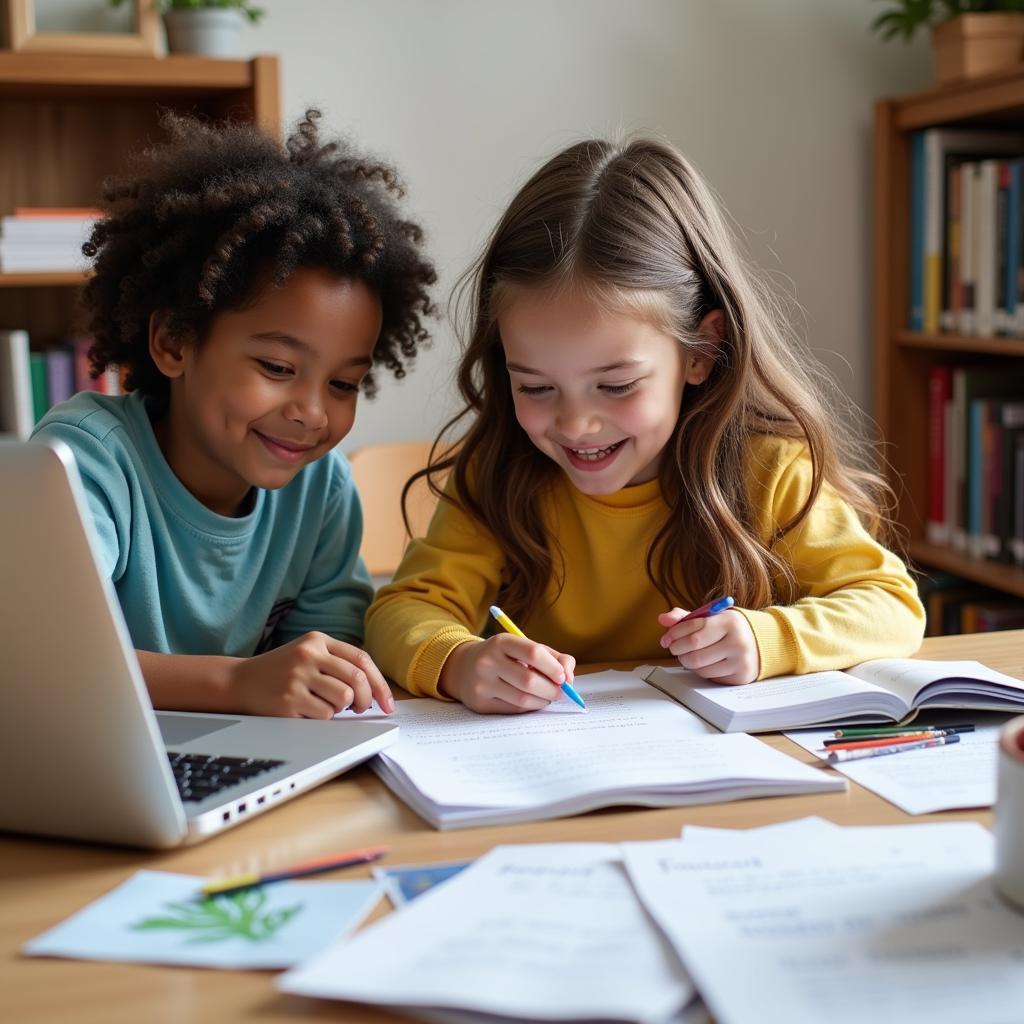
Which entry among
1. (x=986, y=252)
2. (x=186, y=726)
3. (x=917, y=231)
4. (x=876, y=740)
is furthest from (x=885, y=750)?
(x=917, y=231)

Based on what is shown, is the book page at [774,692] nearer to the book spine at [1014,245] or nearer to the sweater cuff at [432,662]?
the sweater cuff at [432,662]

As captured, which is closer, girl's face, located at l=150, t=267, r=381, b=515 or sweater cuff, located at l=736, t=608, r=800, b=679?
sweater cuff, located at l=736, t=608, r=800, b=679

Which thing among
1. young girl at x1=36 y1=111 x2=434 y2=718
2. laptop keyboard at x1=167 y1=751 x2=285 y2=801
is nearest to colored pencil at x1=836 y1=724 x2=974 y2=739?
laptop keyboard at x1=167 y1=751 x2=285 y2=801

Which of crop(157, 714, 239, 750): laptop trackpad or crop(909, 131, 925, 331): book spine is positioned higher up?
crop(909, 131, 925, 331): book spine

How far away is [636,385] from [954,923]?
76cm

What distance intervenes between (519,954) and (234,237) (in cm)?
88

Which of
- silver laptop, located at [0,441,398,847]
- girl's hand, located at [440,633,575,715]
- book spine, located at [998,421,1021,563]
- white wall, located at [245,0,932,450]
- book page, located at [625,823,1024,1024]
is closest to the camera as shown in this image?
book page, located at [625,823,1024,1024]

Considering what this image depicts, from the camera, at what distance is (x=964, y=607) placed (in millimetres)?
2695

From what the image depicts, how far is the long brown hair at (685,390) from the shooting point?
52.3 inches

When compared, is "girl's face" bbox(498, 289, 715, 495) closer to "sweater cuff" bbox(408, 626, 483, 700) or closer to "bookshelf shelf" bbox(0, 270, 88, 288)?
"sweater cuff" bbox(408, 626, 483, 700)

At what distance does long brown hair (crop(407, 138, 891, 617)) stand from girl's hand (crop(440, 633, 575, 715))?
34cm

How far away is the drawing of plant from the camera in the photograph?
656mm

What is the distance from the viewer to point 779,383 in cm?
141

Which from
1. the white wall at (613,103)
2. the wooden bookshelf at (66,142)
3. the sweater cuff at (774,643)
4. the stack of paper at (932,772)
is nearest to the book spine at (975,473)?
the white wall at (613,103)
